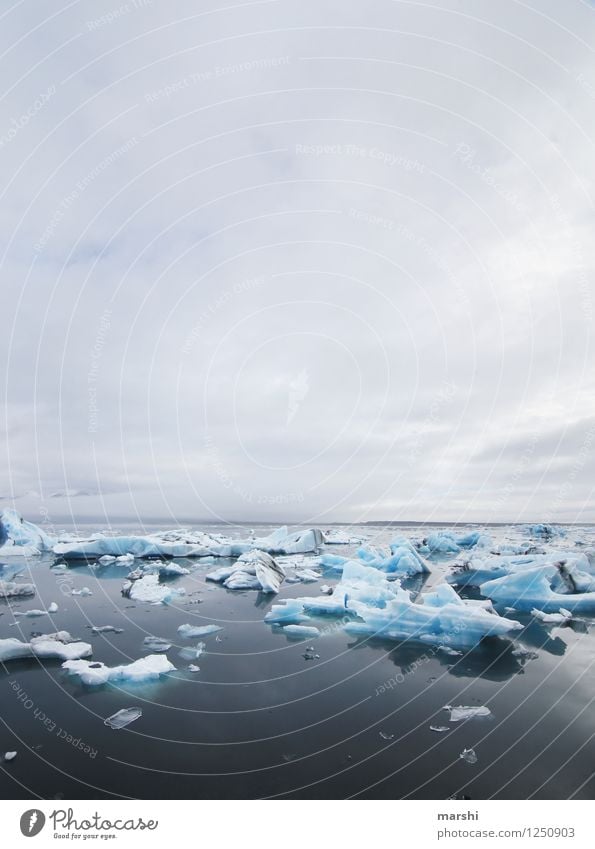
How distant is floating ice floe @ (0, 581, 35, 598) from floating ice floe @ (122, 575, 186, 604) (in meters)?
3.14

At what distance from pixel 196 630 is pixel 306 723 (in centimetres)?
505

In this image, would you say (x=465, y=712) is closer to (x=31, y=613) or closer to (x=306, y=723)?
(x=306, y=723)

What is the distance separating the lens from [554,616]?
11773 mm

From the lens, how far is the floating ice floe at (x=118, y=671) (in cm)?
720

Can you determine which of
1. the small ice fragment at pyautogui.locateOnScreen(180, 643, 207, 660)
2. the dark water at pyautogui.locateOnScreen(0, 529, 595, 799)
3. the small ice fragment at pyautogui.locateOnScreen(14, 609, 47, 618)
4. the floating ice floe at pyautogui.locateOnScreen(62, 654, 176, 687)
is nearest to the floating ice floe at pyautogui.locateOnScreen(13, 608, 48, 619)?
the small ice fragment at pyautogui.locateOnScreen(14, 609, 47, 618)

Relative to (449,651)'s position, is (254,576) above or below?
below

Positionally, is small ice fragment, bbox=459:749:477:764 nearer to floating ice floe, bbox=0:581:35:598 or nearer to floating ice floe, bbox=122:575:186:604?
floating ice floe, bbox=122:575:186:604

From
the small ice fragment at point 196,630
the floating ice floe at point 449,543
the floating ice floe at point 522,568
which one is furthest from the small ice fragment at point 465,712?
the floating ice floe at point 449,543

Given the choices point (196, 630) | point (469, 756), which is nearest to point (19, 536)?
point (196, 630)

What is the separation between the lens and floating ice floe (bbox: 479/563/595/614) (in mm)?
12727

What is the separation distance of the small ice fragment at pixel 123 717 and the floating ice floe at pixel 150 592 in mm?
7709

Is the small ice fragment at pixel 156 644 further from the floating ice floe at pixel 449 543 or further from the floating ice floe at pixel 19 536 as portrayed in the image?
the floating ice floe at pixel 449 543

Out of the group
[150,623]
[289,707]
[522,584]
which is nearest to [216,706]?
[289,707]

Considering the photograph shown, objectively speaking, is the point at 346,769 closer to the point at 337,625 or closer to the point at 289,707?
the point at 289,707
